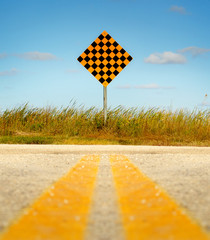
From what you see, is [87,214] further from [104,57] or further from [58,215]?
[104,57]

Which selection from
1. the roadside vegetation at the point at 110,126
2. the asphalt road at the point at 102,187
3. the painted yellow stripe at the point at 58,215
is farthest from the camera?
the roadside vegetation at the point at 110,126

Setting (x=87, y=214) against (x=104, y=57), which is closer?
(x=87, y=214)

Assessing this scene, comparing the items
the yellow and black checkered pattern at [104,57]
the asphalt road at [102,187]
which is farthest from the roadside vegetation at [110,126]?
the asphalt road at [102,187]

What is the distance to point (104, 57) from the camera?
11906 millimetres

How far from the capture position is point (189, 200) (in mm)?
2604

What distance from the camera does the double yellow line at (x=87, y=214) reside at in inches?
71.2

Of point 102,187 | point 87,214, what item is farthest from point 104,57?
point 87,214

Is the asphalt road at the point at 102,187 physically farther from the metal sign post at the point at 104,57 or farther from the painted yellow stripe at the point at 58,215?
the metal sign post at the point at 104,57

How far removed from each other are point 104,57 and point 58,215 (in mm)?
10044

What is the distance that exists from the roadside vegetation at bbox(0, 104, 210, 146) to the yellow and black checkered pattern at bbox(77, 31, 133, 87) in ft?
4.03

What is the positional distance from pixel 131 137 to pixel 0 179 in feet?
23.1

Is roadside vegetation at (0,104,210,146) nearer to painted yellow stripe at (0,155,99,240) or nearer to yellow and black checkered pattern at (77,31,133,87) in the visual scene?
yellow and black checkered pattern at (77,31,133,87)

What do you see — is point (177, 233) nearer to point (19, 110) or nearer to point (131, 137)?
point (131, 137)

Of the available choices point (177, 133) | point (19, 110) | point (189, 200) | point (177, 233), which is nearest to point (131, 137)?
point (177, 133)
